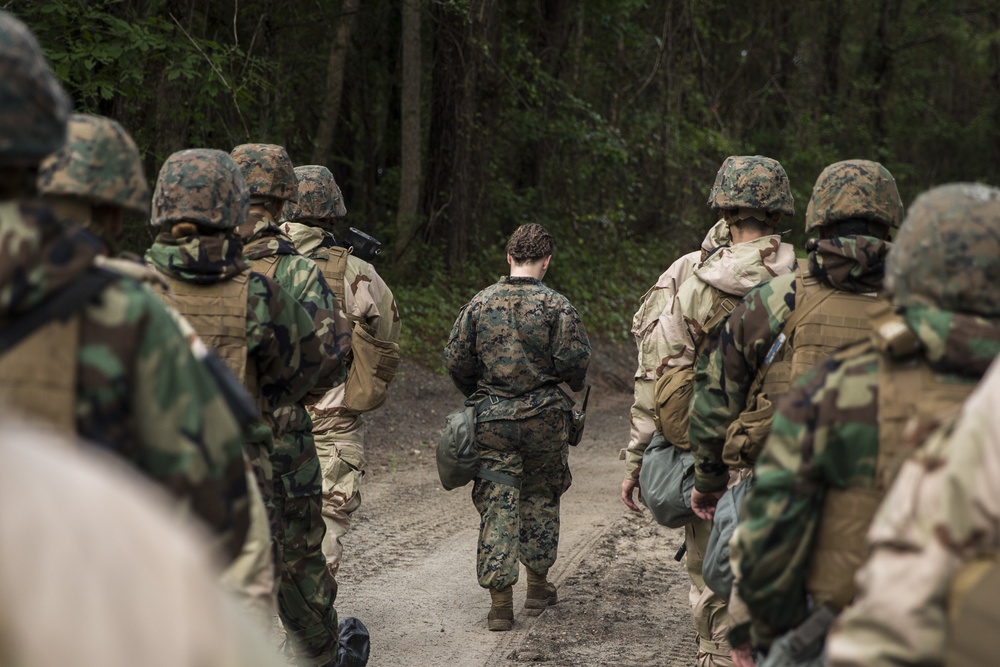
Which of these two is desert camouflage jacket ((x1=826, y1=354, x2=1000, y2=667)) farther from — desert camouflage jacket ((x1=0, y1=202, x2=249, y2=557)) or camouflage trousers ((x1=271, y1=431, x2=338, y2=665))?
camouflage trousers ((x1=271, y1=431, x2=338, y2=665))

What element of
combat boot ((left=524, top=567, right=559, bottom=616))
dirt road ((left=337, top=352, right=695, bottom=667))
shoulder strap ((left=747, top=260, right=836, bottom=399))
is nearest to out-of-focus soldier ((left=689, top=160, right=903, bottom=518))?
shoulder strap ((left=747, top=260, right=836, bottom=399))

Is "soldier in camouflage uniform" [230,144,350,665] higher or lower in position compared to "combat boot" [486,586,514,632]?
higher

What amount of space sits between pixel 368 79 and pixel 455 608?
622 inches

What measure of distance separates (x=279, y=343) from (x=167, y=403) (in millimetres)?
2325

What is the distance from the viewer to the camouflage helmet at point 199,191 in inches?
185

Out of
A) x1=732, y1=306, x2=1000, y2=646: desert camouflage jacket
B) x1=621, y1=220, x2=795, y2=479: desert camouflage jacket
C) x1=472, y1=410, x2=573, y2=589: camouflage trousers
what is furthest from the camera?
x1=472, y1=410, x2=573, y2=589: camouflage trousers

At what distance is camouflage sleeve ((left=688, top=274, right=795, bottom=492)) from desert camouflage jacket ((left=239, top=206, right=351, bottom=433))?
63.9 inches

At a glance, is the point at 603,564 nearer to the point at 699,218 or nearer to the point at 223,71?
the point at 223,71

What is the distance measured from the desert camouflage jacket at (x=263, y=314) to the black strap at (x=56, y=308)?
2262 millimetres

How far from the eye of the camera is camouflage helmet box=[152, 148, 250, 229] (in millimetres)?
4688

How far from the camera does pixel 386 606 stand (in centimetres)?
749

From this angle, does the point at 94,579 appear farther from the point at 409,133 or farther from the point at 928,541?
the point at 409,133

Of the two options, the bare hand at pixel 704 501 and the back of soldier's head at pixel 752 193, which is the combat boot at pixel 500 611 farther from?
the back of soldier's head at pixel 752 193

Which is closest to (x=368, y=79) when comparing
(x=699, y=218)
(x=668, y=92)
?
(x=668, y=92)
